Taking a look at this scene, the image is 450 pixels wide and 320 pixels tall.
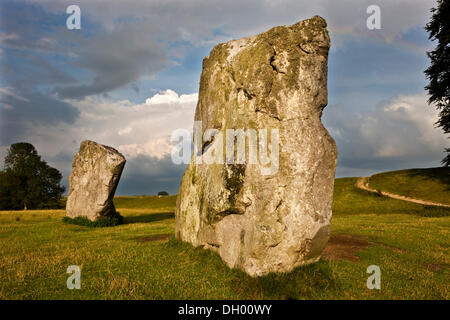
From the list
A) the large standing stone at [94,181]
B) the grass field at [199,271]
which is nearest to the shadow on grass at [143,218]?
the large standing stone at [94,181]

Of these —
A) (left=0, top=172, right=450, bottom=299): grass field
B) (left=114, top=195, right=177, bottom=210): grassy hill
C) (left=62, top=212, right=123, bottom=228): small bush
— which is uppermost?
(left=0, top=172, right=450, bottom=299): grass field

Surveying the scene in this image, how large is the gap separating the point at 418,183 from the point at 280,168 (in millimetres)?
57270

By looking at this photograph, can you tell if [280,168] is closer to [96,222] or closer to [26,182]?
[96,222]

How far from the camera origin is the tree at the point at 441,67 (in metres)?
34.3

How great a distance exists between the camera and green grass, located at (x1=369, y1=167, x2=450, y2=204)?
45.4m

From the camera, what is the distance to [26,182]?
174 ft

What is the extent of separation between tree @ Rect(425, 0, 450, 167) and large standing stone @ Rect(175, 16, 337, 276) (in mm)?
35007


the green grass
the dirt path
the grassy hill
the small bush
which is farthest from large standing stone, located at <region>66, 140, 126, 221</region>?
the green grass

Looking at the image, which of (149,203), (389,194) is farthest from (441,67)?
(149,203)

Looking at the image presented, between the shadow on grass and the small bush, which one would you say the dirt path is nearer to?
the shadow on grass

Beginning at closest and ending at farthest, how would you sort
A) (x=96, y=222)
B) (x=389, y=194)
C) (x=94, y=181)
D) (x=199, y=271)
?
1. (x=199, y=271)
2. (x=96, y=222)
3. (x=94, y=181)
4. (x=389, y=194)

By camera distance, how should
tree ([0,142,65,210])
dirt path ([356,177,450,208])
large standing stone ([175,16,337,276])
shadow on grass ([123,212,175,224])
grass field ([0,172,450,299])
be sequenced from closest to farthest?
1. grass field ([0,172,450,299])
2. large standing stone ([175,16,337,276])
3. shadow on grass ([123,212,175,224])
4. dirt path ([356,177,450,208])
5. tree ([0,142,65,210])

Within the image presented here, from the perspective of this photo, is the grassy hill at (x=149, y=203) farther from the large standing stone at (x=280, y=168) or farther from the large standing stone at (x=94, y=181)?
the large standing stone at (x=280, y=168)
